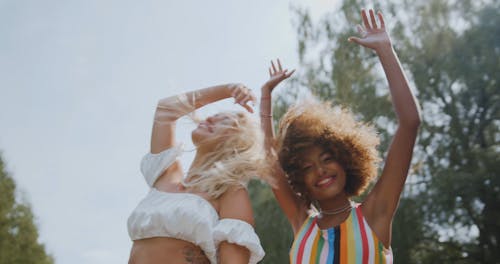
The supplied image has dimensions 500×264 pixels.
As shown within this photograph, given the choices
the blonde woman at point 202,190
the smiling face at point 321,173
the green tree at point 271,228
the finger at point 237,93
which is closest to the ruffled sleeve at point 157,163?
the blonde woman at point 202,190

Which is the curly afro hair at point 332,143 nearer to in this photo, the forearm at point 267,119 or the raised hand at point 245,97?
the forearm at point 267,119

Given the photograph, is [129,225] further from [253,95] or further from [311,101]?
[311,101]

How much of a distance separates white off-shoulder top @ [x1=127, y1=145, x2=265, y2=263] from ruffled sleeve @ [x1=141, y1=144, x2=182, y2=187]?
0.28 m

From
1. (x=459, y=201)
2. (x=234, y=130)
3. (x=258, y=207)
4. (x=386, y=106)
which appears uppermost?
(x=234, y=130)

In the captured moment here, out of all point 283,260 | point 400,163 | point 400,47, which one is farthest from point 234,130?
point 400,47

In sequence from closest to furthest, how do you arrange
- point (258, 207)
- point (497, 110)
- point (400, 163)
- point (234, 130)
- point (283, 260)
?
1. point (400, 163)
2. point (234, 130)
3. point (283, 260)
4. point (258, 207)
5. point (497, 110)

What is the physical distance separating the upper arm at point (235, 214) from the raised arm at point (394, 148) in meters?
0.55

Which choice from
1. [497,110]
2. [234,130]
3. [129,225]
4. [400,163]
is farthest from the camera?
[497,110]

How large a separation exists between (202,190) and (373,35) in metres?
1.09

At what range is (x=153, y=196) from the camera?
2941mm

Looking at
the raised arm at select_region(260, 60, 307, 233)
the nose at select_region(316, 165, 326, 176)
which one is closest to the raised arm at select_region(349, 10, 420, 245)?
the nose at select_region(316, 165, 326, 176)

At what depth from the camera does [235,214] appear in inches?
106

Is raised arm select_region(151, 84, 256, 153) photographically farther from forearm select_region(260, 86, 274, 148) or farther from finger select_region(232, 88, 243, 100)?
forearm select_region(260, 86, 274, 148)

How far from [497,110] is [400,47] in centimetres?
270
